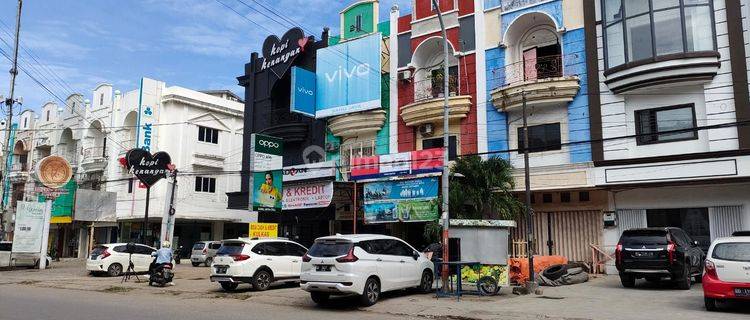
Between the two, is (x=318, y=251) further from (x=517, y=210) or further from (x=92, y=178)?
(x=92, y=178)

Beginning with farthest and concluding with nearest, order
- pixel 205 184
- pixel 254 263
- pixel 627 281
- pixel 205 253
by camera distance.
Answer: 1. pixel 205 184
2. pixel 205 253
3. pixel 254 263
4. pixel 627 281

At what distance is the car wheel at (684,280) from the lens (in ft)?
51.3

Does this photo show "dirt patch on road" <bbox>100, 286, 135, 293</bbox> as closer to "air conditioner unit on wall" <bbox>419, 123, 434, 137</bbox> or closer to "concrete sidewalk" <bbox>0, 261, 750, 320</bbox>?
"concrete sidewalk" <bbox>0, 261, 750, 320</bbox>

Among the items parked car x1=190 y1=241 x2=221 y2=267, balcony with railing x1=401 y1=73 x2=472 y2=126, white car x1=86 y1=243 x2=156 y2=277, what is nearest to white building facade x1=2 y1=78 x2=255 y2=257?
parked car x1=190 y1=241 x2=221 y2=267

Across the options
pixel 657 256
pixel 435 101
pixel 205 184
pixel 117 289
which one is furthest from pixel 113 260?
pixel 657 256

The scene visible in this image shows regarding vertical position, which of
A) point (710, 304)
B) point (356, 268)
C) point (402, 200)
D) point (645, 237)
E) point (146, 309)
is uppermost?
point (402, 200)

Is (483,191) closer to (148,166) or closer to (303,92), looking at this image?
(303,92)

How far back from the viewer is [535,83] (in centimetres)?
2189

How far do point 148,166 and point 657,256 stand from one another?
21.6 m

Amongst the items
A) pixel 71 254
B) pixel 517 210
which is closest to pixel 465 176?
pixel 517 210

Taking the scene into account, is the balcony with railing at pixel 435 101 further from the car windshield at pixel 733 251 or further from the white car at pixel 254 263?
the car windshield at pixel 733 251

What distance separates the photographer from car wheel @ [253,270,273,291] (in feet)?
56.8

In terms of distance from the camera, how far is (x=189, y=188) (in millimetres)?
40750

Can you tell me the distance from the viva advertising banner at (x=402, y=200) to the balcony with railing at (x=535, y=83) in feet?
14.3
